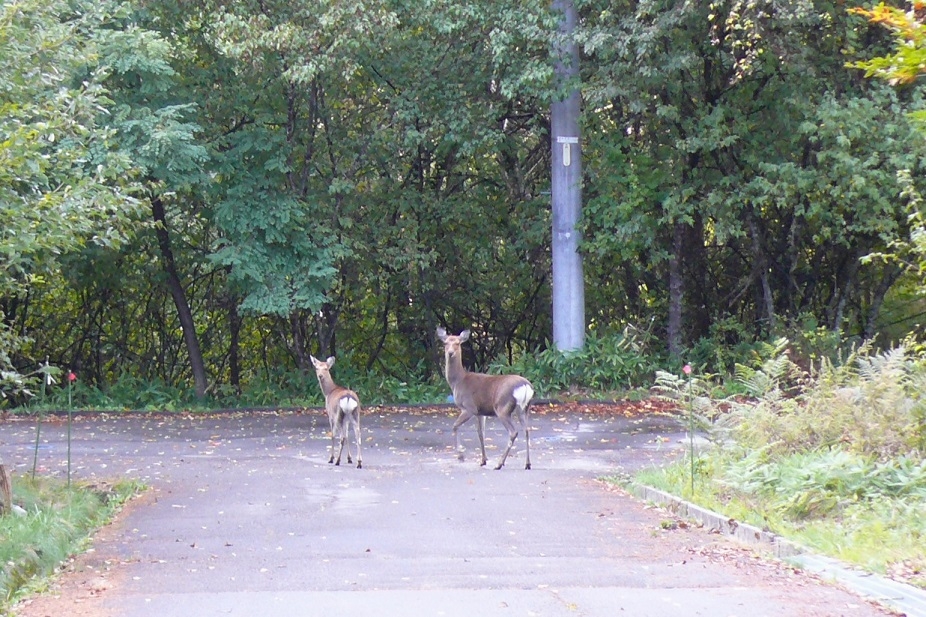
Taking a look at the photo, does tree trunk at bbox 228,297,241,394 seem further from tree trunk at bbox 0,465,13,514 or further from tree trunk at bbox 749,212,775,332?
tree trunk at bbox 0,465,13,514

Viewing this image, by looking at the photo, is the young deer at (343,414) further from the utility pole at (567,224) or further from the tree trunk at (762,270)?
A: the tree trunk at (762,270)

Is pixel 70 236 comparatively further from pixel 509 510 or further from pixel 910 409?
pixel 910 409

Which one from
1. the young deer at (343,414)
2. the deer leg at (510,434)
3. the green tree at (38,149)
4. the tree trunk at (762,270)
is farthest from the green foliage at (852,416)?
the tree trunk at (762,270)

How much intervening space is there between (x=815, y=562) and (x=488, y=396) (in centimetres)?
780

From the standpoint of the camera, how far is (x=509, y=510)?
484 inches

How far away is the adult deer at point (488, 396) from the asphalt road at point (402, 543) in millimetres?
518

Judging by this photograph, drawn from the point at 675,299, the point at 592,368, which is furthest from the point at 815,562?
the point at 675,299

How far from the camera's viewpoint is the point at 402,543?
33.9 ft

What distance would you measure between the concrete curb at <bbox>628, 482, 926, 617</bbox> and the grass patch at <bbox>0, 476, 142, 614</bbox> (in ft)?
17.6

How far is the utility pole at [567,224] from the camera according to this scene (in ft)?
83.5

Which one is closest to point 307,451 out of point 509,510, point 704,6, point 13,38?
point 509,510

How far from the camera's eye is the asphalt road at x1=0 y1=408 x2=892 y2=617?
793cm

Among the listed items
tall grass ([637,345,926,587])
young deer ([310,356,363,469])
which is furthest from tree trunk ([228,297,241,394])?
tall grass ([637,345,926,587])

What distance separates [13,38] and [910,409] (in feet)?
29.7
